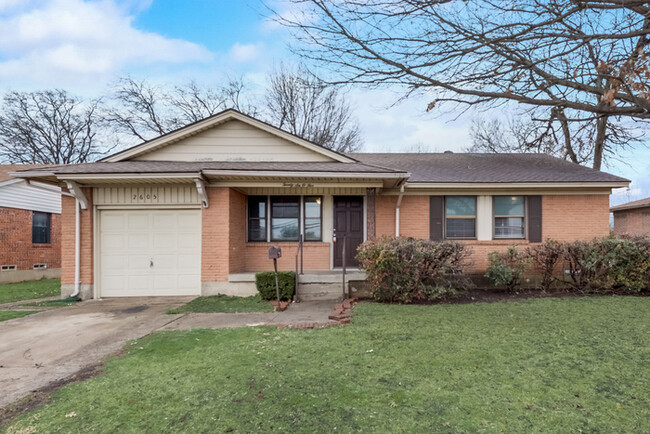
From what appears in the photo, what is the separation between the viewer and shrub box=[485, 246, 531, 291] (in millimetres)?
8391

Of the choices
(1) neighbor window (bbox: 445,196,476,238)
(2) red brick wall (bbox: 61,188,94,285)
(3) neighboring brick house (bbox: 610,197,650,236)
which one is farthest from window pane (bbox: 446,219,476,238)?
(3) neighboring brick house (bbox: 610,197,650,236)

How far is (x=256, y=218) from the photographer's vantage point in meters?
9.80

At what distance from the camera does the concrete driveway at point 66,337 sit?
381 cm

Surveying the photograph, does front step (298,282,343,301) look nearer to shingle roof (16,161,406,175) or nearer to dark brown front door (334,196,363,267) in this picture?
dark brown front door (334,196,363,267)

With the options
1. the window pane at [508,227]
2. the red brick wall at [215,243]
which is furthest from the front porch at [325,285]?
the window pane at [508,227]

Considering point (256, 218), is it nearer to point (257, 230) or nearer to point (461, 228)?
point (257, 230)

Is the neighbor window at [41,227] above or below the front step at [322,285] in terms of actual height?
above

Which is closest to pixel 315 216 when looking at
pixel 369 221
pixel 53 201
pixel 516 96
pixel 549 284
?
pixel 369 221

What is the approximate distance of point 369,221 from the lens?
941cm

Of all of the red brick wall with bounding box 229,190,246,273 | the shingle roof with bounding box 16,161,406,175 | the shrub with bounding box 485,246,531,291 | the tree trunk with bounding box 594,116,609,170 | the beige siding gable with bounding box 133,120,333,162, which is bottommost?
the shrub with bounding box 485,246,531,291

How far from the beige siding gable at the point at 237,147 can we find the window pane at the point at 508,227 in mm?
5254

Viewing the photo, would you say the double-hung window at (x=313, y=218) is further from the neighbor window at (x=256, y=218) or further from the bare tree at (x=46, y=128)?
the bare tree at (x=46, y=128)

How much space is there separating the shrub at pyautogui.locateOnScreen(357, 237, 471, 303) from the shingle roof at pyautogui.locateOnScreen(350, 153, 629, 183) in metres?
2.65

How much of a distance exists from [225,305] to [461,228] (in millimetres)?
6787
